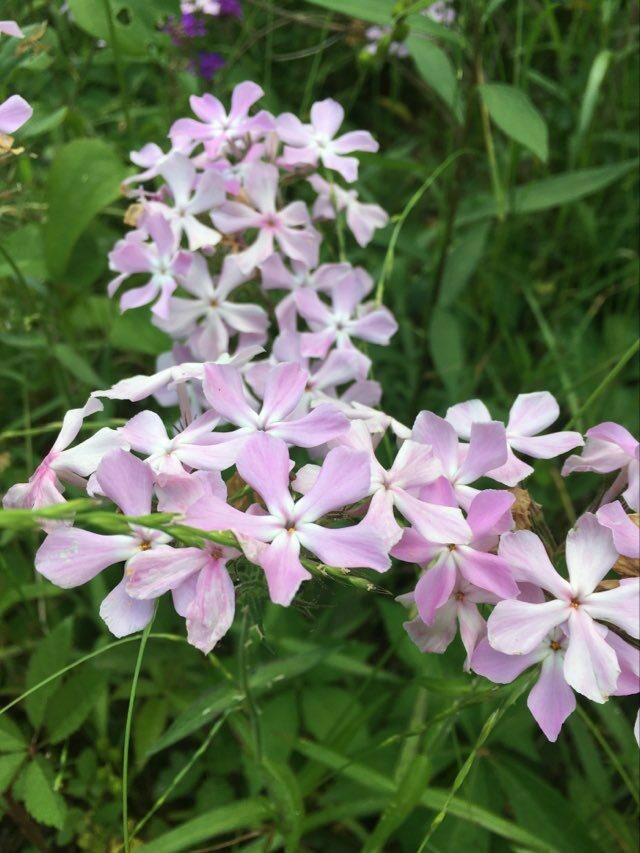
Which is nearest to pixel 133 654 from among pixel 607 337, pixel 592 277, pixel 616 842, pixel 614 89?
pixel 616 842

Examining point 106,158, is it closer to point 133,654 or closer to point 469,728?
point 133,654

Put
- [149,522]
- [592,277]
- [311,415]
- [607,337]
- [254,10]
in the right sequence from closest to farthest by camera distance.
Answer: [149,522] < [311,415] < [607,337] < [592,277] < [254,10]

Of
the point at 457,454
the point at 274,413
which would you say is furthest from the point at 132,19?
the point at 457,454

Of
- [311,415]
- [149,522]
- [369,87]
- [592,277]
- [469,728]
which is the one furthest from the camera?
[369,87]

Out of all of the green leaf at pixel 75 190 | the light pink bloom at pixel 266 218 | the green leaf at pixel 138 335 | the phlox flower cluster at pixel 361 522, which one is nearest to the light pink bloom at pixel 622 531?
the phlox flower cluster at pixel 361 522

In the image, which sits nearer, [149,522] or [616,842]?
[149,522]

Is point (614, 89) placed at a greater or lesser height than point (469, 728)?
greater

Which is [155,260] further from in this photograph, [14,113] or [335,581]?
[335,581]
